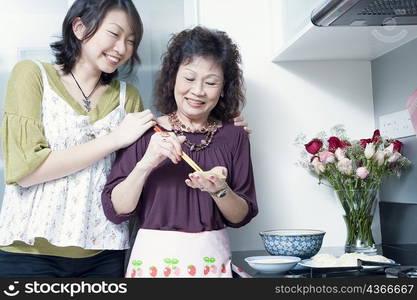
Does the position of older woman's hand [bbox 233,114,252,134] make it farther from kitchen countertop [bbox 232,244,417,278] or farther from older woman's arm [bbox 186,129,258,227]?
kitchen countertop [bbox 232,244,417,278]

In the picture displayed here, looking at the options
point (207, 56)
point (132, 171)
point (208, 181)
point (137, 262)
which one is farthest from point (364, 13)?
point (137, 262)

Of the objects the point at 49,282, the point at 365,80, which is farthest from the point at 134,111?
the point at 365,80

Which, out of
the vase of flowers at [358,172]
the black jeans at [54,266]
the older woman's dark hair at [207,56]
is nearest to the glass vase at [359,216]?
the vase of flowers at [358,172]

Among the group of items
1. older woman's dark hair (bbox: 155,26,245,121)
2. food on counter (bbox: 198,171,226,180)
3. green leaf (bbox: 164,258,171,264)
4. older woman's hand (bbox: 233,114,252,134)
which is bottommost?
green leaf (bbox: 164,258,171,264)

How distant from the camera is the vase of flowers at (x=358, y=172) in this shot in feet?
4.68

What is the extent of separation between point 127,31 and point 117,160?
0.98 feet

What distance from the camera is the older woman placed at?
120 centimetres

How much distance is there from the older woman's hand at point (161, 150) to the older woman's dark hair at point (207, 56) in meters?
0.21

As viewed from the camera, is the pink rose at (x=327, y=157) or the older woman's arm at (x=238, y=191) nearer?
the older woman's arm at (x=238, y=191)

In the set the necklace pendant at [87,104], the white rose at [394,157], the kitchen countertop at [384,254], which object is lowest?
the kitchen countertop at [384,254]

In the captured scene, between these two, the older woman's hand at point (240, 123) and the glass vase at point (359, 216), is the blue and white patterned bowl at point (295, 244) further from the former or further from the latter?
the older woman's hand at point (240, 123)

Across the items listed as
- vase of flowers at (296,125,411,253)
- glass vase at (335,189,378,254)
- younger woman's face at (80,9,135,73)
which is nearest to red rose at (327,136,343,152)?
vase of flowers at (296,125,411,253)

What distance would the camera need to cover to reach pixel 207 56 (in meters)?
1.29

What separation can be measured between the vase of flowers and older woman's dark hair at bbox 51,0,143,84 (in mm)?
566
